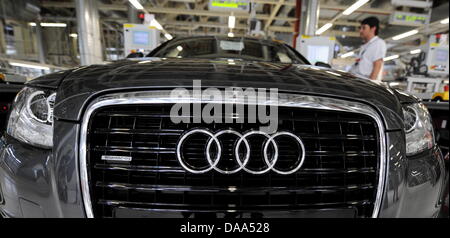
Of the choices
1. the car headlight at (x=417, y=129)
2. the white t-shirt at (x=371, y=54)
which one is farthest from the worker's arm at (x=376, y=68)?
the car headlight at (x=417, y=129)

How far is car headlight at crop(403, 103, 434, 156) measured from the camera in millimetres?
1126

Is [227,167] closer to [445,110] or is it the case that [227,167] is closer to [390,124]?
[390,124]

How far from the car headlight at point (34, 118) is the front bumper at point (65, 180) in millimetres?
34

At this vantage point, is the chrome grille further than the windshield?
No

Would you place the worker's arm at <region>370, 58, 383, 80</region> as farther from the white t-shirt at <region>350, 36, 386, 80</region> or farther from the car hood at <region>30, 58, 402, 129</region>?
the car hood at <region>30, 58, 402, 129</region>

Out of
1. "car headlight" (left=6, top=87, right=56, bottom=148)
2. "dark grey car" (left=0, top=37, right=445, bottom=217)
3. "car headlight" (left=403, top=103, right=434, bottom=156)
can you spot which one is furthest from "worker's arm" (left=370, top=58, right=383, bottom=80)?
"car headlight" (left=6, top=87, right=56, bottom=148)

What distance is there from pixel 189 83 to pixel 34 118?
2.15 feet

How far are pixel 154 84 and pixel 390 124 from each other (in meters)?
0.94

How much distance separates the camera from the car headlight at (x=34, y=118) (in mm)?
997

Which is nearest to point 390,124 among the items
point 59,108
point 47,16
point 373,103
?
point 373,103

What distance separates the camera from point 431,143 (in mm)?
1217

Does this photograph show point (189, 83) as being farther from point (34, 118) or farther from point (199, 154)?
point (34, 118)

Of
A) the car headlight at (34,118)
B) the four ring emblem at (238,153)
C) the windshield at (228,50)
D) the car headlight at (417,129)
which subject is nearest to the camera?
the four ring emblem at (238,153)

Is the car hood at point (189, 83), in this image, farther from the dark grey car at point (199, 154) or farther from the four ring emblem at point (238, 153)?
the four ring emblem at point (238, 153)
